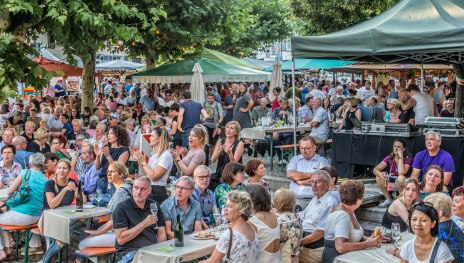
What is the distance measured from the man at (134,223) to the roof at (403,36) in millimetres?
4528

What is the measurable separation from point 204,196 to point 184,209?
50 cm

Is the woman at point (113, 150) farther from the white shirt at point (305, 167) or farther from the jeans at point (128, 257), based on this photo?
the jeans at point (128, 257)

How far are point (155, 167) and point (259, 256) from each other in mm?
2742

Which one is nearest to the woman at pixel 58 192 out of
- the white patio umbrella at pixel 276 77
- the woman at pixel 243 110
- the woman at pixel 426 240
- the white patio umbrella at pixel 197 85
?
the woman at pixel 426 240

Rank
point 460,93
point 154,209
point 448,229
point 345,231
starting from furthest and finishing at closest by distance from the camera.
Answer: point 460,93 → point 154,209 → point 345,231 → point 448,229

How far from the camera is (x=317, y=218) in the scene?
6961 mm

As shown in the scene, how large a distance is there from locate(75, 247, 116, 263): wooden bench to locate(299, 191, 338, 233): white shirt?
2.08 m

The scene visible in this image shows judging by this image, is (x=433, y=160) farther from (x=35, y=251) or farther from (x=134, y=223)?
(x=35, y=251)

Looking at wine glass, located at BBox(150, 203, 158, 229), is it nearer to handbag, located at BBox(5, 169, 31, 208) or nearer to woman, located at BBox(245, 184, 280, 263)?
woman, located at BBox(245, 184, 280, 263)

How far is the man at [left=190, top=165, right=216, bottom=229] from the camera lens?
7310 millimetres

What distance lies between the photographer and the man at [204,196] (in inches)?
288

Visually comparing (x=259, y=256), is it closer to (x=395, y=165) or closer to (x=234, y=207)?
(x=234, y=207)

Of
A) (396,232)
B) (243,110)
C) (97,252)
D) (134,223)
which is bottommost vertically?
(97,252)

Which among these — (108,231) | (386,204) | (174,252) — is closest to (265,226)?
(174,252)
